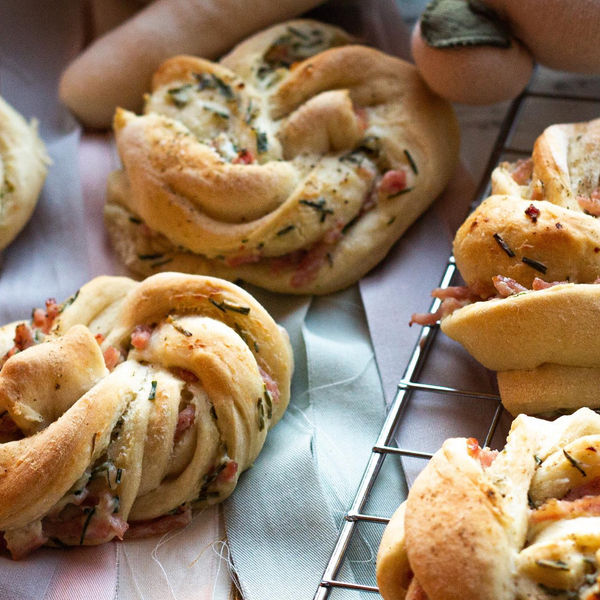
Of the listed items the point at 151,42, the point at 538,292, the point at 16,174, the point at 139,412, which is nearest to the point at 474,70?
the point at 538,292

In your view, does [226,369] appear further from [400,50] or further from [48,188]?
[400,50]

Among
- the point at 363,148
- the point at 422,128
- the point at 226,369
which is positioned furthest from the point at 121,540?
the point at 422,128

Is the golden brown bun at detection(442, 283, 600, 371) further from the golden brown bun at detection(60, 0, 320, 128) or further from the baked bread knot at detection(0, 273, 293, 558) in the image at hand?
the golden brown bun at detection(60, 0, 320, 128)

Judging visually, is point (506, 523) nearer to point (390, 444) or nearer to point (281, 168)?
point (390, 444)

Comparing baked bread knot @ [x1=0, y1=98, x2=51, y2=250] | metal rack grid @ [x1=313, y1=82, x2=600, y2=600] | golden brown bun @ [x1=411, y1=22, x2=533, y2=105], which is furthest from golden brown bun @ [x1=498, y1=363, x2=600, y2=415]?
baked bread knot @ [x1=0, y1=98, x2=51, y2=250]

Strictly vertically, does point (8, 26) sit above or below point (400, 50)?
above

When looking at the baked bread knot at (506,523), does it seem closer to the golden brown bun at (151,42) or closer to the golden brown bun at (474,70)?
the golden brown bun at (474,70)

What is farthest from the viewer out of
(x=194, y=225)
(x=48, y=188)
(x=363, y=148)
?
(x=48, y=188)
